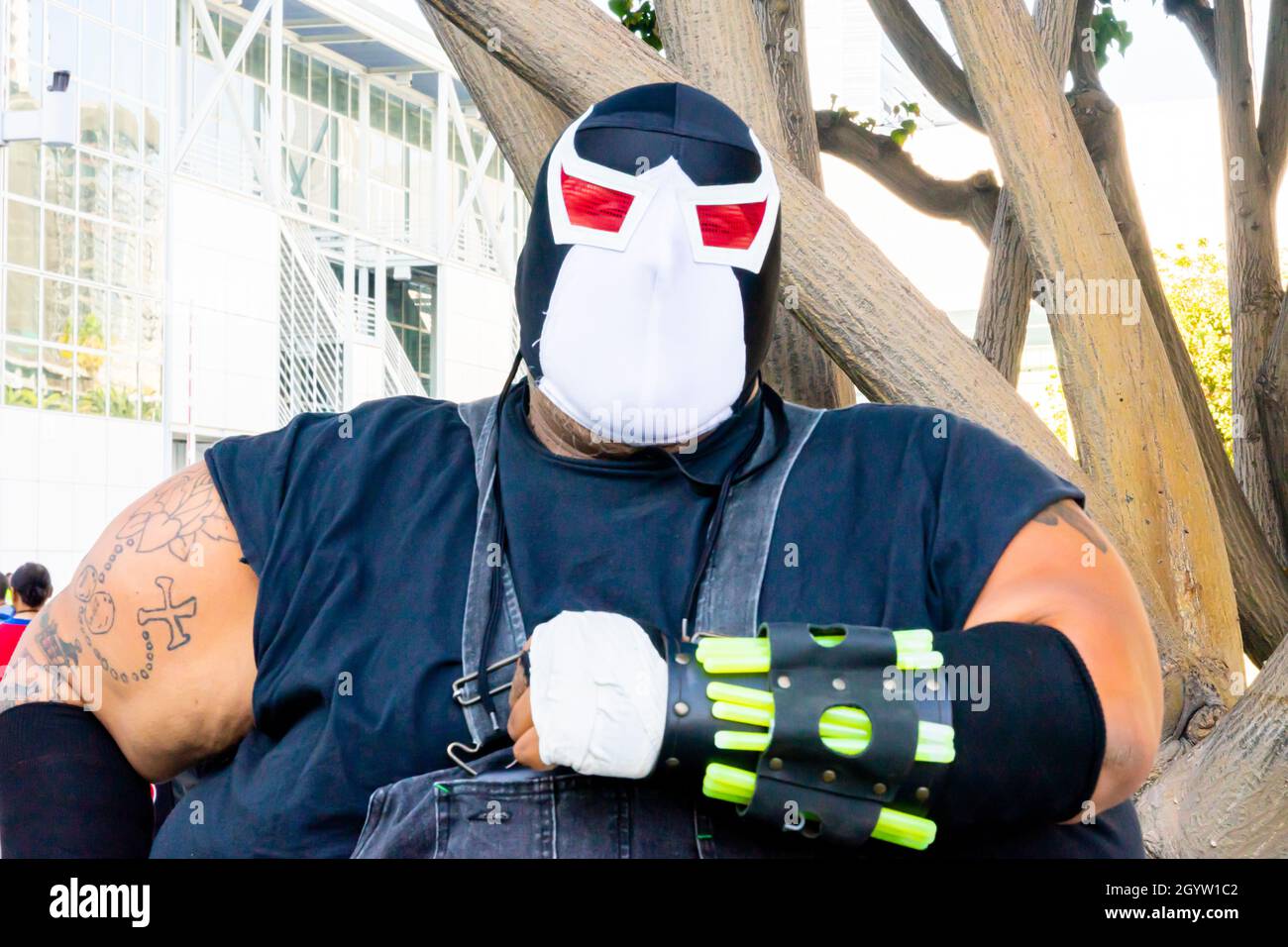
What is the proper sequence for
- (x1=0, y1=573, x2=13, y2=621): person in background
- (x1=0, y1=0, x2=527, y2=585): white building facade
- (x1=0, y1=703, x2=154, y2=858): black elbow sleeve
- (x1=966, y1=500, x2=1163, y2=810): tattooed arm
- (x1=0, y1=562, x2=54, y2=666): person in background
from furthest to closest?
(x1=0, y1=0, x2=527, y2=585): white building facade, (x1=0, y1=573, x2=13, y2=621): person in background, (x1=0, y1=562, x2=54, y2=666): person in background, (x1=0, y1=703, x2=154, y2=858): black elbow sleeve, (x1=966, y1=500, x2=1163, y2=810): tattooed arm

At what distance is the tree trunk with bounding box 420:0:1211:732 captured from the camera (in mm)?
2943

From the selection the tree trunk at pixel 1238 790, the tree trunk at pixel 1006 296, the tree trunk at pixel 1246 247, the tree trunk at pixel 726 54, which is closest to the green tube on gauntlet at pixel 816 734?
the tree trunk at pixel 1238 790

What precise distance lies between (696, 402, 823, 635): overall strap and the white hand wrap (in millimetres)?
258

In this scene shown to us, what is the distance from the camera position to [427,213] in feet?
75.4

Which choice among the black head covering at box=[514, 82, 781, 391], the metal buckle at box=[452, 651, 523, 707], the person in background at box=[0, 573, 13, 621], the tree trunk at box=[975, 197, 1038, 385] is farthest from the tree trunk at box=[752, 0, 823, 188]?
the person in background at box=[0, 573, 13, 621]

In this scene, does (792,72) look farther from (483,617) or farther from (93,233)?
(93,233)

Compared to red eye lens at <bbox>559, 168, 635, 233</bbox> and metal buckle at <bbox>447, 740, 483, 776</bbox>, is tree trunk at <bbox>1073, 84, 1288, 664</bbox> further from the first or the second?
metal buckle at <bbox>447, 740, 483, 776</bbox>

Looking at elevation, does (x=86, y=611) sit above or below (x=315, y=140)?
below

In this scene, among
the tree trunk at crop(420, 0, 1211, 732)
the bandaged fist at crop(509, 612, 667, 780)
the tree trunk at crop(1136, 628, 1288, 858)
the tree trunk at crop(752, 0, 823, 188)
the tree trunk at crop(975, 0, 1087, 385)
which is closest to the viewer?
the bandaged fist at crop(509, 612, 667, 780)

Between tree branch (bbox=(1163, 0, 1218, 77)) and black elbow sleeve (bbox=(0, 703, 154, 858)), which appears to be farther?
tree branch (bbox=(1163, 0, 1218, 77))
